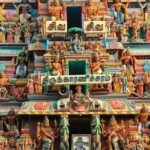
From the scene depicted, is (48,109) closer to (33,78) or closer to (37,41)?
(33,78)

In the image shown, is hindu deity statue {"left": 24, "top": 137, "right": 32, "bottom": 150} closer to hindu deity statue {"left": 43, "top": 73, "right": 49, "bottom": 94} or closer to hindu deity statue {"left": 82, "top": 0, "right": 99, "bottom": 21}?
hindu deity statue {"left": 43, "top": 73, "right": 49, "bottom": 94}

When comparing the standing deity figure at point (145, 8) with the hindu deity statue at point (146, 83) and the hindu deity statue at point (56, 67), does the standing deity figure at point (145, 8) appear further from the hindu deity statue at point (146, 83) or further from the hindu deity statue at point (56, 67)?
the hindu deity statue at point (56, 67)

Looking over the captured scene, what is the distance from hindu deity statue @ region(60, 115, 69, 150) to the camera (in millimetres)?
25453

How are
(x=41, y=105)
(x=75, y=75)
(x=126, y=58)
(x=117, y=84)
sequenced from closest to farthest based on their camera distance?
(x=41, y=105) → (x=75, y=75) → (x=117, y=84) → (x=126, y=58)

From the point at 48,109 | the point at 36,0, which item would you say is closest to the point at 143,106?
the point at 48,109

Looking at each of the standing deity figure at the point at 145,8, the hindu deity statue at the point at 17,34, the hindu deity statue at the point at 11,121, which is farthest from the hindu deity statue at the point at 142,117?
the hindu deity statue at the point at 17,34

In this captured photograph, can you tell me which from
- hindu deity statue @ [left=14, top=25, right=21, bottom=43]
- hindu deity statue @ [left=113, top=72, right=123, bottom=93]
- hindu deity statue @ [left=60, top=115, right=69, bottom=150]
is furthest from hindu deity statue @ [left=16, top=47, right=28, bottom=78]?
hindu deity statue @ [left=60, top=115, right=69, bottom=150]

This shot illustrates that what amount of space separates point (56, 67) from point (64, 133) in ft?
15.0

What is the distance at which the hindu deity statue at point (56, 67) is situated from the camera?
28800 millimetres

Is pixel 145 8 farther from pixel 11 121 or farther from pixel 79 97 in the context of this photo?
pixel 11 121

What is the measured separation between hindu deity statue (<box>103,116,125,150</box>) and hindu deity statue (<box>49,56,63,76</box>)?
14.2 ft

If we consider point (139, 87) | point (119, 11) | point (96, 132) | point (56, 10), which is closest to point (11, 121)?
point (96, 132)

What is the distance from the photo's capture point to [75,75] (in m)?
27.5

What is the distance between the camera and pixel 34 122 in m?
26.6
